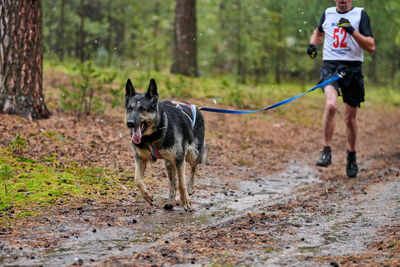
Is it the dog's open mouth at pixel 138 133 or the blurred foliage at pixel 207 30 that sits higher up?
the blurred foliage at pixel 207 30

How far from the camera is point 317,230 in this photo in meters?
4.99

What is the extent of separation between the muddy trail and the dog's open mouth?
986mm

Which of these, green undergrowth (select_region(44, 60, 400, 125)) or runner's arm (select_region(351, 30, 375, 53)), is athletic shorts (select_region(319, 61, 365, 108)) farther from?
green undergrowth (select_region(44, 60, 400, 125))

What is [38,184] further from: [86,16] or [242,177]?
[86,16]

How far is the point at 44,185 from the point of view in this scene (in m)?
6.22

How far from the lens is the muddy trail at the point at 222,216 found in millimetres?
4031

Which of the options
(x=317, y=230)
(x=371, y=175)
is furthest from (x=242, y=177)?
(x=317, y=230)

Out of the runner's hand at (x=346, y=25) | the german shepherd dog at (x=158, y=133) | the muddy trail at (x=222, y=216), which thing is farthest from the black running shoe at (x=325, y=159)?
the german shepherd dog at (x=158, y=133)

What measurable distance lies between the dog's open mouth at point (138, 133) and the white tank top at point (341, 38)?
4.24 meters

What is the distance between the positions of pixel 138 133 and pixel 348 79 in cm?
443

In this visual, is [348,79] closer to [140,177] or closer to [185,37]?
[140,177]

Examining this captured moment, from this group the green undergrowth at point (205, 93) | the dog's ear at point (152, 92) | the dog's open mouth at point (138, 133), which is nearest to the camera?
the dog's open mouth at point (138, 133)

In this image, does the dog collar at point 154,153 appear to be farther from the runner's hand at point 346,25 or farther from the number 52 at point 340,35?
the number 52 at point 340,35

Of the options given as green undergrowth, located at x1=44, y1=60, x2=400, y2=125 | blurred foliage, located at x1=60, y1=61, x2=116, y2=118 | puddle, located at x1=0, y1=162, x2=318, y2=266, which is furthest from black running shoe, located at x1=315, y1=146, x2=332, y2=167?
green undergrowth, located at x1=44, y1=60, x2=400, y2=125
